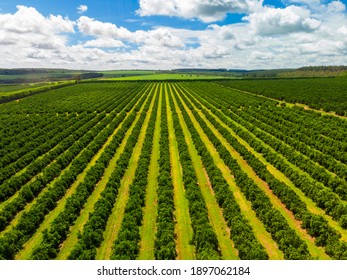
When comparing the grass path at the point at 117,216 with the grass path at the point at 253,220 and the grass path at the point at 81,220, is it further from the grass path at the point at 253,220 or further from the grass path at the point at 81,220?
the grass path at the point at 253,220

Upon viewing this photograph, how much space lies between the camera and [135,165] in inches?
1773

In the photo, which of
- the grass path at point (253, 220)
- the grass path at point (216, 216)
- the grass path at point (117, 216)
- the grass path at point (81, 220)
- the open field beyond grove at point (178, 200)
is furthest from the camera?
the grass path at point (81, 220)

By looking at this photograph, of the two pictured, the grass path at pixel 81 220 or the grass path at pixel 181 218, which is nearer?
the grass path at pixel 181 218

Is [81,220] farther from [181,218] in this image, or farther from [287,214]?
[287,214]

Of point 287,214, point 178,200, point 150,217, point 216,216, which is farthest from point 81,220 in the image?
point 287,214

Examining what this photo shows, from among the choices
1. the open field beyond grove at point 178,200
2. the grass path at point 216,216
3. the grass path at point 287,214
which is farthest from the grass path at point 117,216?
the grass path at point 287,214

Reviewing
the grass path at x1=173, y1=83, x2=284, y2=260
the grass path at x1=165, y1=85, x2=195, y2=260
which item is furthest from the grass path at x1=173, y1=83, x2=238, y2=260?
the grass path at x1=173, y1=83, x2=284, y2=260

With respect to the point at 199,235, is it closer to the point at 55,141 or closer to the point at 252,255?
the point at 252,255

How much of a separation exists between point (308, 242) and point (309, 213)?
3.74 m

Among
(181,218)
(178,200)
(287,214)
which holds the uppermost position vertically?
(178,200)

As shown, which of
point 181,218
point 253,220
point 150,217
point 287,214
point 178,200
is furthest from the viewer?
point 178,200

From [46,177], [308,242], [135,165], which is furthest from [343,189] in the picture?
[46,177]

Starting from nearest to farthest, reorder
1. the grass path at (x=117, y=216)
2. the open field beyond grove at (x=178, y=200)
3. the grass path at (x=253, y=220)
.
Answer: the grass path at (x=253, y=220) → the open field beyond grove at (x=178, y=200) → the grass path at (x=117, y=216)

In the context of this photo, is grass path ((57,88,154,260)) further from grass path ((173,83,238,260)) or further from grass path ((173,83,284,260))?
grass path ((173,83,284,260))
